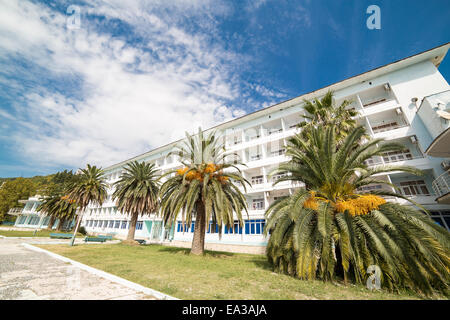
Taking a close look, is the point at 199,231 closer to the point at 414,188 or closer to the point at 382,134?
the point at 414,188

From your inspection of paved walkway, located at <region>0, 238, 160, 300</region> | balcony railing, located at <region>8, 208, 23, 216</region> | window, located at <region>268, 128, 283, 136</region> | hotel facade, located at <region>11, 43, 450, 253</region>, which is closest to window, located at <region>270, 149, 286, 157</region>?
hotel facade, located at <region>11, 43, 450, 253</region>

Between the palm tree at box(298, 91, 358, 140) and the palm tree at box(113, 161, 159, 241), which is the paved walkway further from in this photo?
the palm tree at box(113, 161, 159, 241)

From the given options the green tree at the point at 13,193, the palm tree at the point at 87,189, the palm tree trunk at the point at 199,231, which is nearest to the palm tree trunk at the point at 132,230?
the palm tree at the point at 87,189

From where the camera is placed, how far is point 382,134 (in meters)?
18.2

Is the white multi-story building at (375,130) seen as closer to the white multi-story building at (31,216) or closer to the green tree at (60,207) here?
the green tree at (60,207)

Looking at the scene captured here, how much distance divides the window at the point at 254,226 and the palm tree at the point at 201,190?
6.92 meters

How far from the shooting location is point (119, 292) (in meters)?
5.40

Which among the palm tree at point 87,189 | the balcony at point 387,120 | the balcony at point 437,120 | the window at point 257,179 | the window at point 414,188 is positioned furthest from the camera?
the palm tree at point 87,189

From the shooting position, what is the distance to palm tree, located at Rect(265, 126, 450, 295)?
22.0 feet

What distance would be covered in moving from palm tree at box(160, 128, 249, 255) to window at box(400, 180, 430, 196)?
15.0 m

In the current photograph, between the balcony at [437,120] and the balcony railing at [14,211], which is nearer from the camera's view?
the balcony at [437,120]

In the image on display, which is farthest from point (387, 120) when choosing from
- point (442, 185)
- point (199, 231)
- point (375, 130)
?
point (199, 231)

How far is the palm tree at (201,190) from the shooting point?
47.9ft
